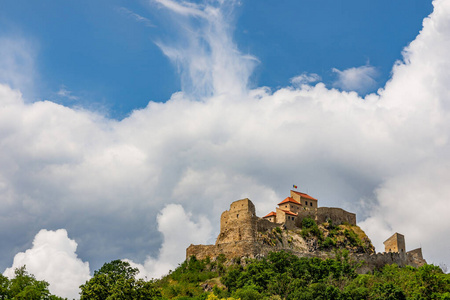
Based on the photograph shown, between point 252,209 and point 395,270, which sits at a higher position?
point 252,209

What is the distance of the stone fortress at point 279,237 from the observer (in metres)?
90.0

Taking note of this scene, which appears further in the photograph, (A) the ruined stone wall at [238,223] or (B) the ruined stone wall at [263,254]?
(A) the ruined stone wall at [238,223]

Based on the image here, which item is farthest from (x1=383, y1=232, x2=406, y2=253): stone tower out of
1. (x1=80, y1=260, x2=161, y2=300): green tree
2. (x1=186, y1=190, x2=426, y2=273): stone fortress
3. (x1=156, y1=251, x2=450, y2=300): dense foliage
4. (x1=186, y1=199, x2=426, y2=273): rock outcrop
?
(x1=80, y1=260, x2=161, y2=300): green tree

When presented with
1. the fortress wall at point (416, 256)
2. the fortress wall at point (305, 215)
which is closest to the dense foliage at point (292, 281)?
the fortress wall at point (305, 215)

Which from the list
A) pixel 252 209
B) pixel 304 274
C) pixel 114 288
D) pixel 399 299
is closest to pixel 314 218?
pixel 252 209

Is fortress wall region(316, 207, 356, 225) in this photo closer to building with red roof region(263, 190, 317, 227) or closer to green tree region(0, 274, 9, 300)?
building with red roof region(263, 190, 317, 227)

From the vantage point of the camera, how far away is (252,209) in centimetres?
9394

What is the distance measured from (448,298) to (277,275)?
24.3 meters

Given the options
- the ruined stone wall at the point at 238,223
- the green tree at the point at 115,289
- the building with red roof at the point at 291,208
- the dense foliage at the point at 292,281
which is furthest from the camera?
the building with red roof at the point at 291,208

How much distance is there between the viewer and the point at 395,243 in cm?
11019

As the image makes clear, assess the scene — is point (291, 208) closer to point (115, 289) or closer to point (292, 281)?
point (292, 281)

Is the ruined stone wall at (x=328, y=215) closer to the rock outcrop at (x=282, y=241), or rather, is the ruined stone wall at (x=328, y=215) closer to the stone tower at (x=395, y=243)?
the rock outcrop at (x=282, y=241)

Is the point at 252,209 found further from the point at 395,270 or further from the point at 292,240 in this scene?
the point at 395,270

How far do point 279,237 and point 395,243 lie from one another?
30964mm
